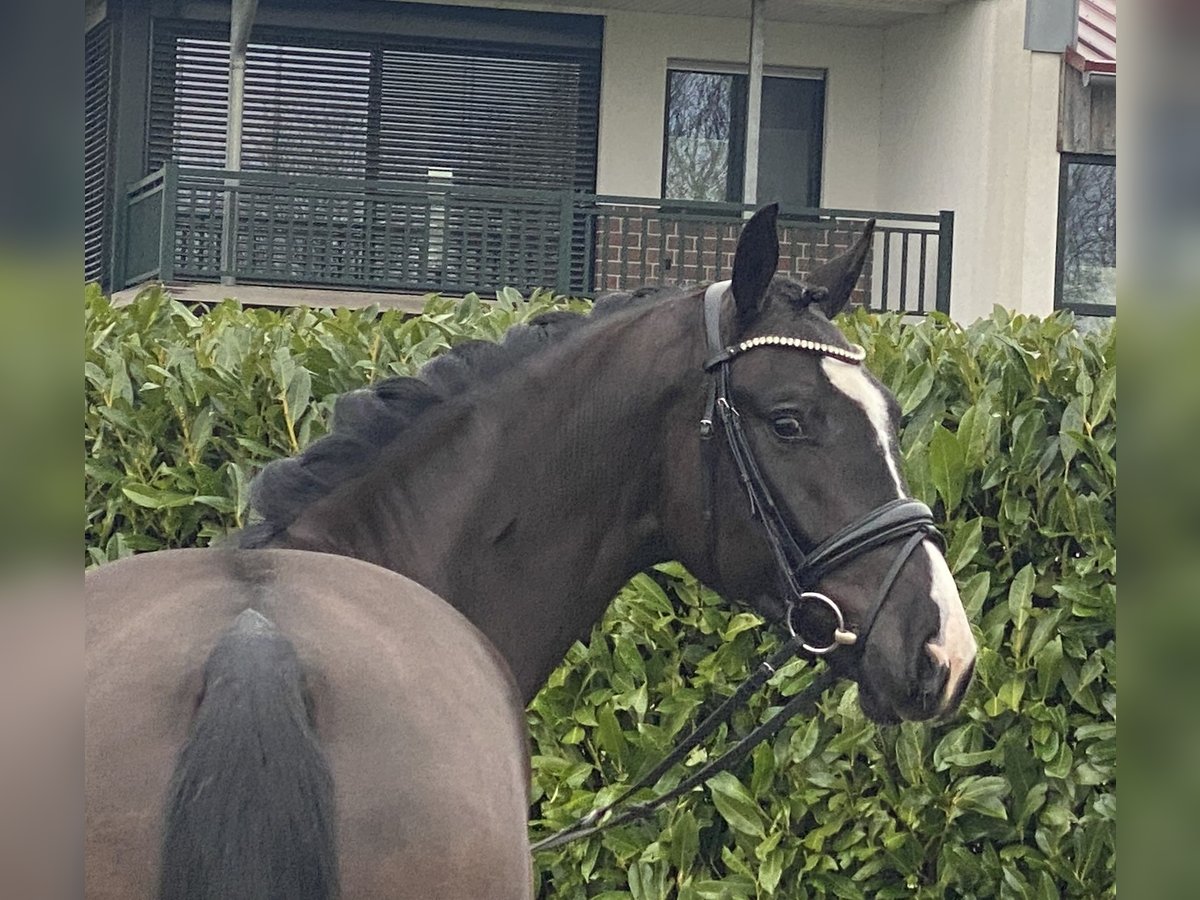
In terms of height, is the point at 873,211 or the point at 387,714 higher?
the point at 873,211

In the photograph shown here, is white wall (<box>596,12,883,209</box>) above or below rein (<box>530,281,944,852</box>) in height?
above

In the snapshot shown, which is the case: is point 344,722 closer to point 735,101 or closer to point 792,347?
point 792,347

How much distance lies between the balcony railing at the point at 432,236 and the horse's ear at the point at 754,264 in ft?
33.9

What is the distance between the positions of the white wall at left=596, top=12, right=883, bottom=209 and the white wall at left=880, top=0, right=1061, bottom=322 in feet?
3.21

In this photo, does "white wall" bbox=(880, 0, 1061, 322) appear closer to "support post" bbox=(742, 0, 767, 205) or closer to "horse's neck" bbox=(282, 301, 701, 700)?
"support post" bbox=(742, 0, 767, 205)

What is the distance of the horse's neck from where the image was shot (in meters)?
2.91

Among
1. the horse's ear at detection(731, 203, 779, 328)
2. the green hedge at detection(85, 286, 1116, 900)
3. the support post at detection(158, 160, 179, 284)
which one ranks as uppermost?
the support post at detection(158, 160, 179, 284)

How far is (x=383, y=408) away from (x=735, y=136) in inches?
526

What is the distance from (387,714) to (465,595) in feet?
3.40

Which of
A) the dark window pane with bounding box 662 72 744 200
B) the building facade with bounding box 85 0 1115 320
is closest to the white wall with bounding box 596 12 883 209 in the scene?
the building facade with bounding box 85 0 1115 320

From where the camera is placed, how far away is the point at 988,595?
4.48 meters

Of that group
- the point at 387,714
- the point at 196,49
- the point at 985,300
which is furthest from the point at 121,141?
the point at 387,714

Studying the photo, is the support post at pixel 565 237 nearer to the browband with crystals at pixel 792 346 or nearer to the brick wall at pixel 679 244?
the brick wall at pixel 679 244
